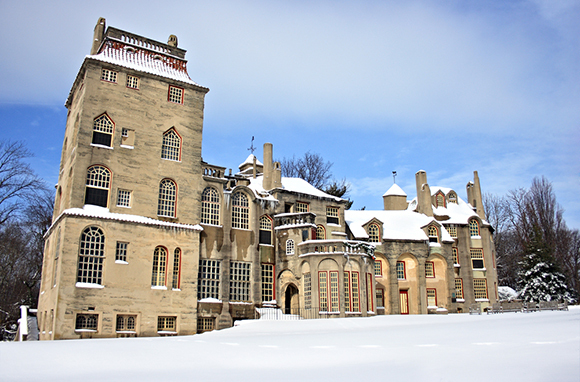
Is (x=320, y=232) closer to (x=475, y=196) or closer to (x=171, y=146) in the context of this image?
(x=171, y=146)

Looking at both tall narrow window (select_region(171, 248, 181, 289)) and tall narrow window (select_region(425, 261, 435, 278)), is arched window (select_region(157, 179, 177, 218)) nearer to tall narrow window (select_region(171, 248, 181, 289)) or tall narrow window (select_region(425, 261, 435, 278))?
tall narrow window (select_region(171, 248, 181, 289))

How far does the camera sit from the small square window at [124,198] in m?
28.6

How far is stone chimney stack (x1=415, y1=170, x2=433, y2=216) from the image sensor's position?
4631 centimetres

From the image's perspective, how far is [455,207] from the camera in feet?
160

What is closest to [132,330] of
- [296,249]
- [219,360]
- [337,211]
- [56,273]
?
[56,273]

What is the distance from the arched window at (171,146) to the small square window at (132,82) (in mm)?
3543

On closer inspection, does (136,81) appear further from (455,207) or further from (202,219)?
(455,207)

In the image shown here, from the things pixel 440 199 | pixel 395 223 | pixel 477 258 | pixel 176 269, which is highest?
pixel 440 199

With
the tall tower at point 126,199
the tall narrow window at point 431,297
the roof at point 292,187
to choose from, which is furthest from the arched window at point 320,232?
the tall narrow window at point 431,297

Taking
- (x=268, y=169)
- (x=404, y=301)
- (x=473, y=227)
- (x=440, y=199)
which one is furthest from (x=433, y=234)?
(x=268, y=169)

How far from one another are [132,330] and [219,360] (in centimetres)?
1515

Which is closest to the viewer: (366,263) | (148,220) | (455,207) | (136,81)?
(148,220)

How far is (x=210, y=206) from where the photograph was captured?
32656 millimetres

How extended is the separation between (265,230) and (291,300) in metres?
5.49
